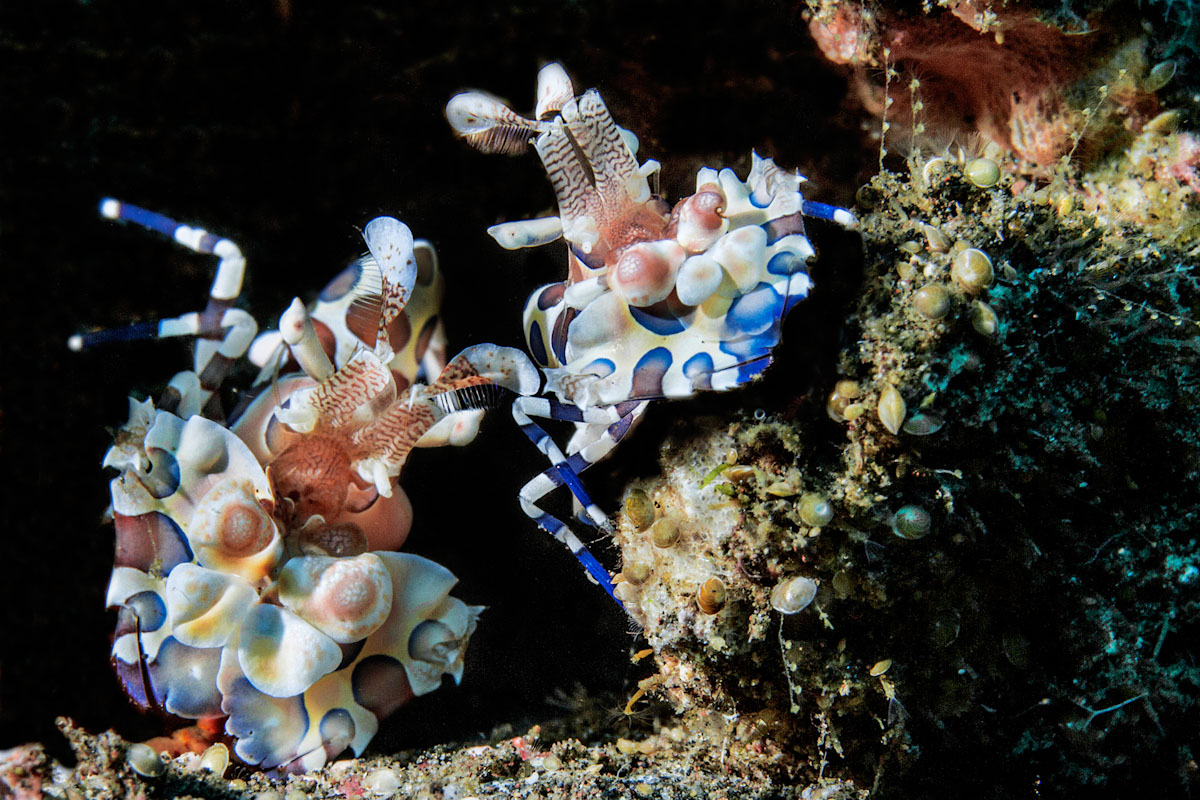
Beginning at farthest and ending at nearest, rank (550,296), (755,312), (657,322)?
(550,296) → (657,322) → (755,312)

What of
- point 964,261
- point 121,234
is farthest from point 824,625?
point 121,234

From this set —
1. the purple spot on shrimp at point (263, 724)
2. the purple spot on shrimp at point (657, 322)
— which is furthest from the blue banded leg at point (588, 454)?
the purple spot on shrimp at point (263, 724)

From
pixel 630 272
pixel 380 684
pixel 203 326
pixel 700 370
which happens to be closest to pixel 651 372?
pixel 700 370

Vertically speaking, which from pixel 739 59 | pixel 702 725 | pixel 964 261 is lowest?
pixel 702 725

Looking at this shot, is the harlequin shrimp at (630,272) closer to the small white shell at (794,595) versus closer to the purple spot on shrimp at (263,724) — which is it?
the small white shell at (794,595)

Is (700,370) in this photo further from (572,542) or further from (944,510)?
(572,542)

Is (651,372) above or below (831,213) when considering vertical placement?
below

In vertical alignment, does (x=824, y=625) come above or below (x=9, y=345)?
below

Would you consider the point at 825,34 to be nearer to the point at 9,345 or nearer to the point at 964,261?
the point at 964,261
